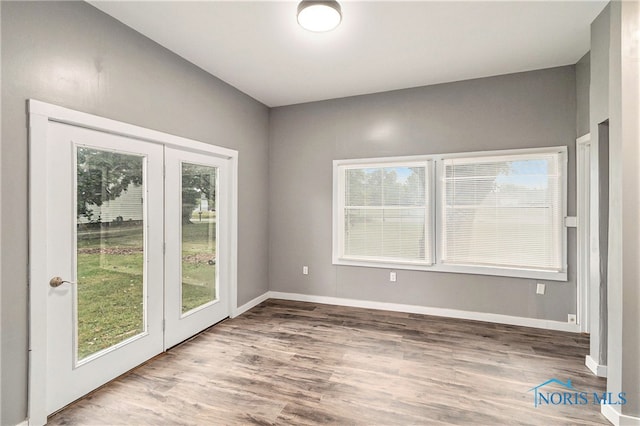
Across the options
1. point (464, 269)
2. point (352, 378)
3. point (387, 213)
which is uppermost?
point (387, 213)

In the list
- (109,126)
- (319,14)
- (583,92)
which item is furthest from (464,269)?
(109,126)

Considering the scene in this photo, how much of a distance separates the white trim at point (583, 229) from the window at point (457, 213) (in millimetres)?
131

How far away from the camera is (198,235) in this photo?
3348 mm

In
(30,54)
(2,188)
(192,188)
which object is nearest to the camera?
(2,188)

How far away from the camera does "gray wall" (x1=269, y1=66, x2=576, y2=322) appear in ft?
11.1

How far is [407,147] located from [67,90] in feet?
11.4

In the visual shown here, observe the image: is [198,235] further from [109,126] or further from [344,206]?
[344,206]

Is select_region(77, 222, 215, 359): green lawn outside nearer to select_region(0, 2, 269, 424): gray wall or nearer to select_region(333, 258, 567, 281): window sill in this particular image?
select_region(0, 2, 269, 424): gray wall

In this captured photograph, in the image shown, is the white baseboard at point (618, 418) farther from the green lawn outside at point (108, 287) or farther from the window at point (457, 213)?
the green lawn outside at point (108, 287)

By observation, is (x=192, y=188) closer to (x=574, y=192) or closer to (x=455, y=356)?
(x=455, y=356)

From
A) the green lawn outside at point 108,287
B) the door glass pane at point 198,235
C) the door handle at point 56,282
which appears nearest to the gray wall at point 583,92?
the door glass pane at point 198,235

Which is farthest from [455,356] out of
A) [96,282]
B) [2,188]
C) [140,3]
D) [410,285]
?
[140,3]

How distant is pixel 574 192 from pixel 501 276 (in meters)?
1.21

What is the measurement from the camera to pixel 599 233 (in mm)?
2430
